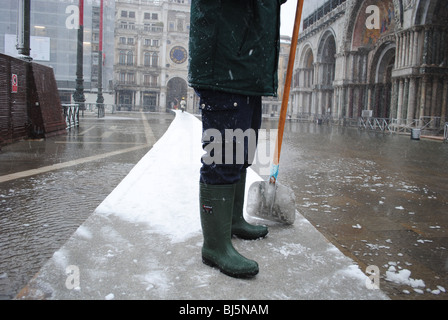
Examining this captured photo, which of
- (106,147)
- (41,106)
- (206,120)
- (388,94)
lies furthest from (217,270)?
(388,94)

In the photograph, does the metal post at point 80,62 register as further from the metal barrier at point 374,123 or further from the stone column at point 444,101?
the stone column at point 444,101

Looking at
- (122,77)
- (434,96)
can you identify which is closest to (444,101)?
(434,96)

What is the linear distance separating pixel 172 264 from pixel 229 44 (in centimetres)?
111

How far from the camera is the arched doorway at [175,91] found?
62.6 metres

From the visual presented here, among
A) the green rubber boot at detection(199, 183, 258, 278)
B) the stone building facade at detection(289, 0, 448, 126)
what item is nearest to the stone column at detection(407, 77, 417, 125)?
the stone building facade at detection(289, 0, 448, 126)

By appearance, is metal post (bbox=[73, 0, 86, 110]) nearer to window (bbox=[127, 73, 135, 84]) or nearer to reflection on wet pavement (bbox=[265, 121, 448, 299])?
reflection on wet pavement (bbox=[265, 121, 448, 299])

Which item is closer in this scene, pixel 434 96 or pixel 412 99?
pixel 434 96

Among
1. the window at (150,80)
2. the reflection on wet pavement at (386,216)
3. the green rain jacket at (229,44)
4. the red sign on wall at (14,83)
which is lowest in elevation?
the reflection on wet pavement at (386,216)

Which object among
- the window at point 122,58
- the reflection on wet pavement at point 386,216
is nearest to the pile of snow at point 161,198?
the reflection on wet pavement at point 386,216

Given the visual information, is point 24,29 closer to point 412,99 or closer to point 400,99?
point 412,99

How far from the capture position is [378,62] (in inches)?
907

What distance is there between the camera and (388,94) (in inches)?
898

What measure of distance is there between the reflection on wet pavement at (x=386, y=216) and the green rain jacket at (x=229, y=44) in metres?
1.20

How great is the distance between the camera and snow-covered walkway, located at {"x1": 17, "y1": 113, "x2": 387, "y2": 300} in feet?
5.00
